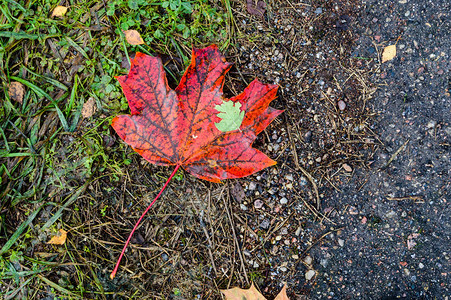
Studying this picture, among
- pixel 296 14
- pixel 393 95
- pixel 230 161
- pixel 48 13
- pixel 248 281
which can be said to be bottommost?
pixel 248 281

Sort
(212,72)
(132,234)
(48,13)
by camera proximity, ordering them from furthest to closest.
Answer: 1. (48,13)
2. (132,234)
3. (212,72)

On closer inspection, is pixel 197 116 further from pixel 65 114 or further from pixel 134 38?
pixel 65 114

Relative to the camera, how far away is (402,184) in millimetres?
2096

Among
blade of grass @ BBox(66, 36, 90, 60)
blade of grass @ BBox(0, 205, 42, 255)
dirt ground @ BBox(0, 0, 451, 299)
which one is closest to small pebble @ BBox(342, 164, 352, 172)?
dirt ground @ BBox(0, 0, 451, 299)

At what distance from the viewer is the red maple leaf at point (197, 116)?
5.95ft

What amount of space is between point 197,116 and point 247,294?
1199 mm

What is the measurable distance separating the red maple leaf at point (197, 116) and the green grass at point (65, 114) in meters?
0.34

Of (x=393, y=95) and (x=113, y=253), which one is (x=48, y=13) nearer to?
(x=113, y=253)

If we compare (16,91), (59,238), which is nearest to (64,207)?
(59,238)

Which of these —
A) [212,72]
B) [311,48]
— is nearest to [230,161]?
[212,72]

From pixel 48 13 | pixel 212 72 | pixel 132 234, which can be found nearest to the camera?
pixel 212 72

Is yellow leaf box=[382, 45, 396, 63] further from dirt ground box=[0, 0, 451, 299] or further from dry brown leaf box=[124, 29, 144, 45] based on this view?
dry brown leaf box=[124, 29, 144, 45]

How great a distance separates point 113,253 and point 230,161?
3.41 ft

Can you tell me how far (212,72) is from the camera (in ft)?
6.03
